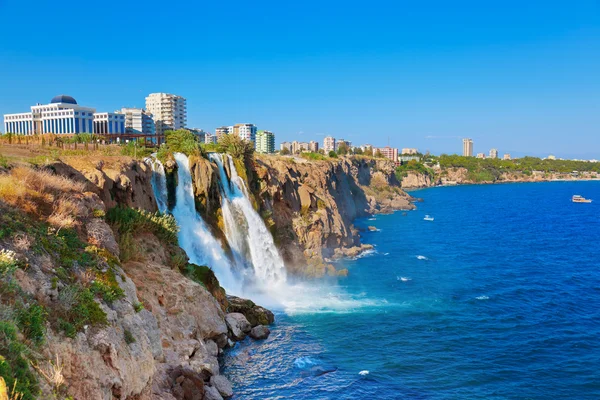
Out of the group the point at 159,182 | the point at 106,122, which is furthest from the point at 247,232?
the point at 106,122

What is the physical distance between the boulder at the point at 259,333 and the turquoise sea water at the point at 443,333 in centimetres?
43

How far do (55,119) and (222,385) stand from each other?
112m

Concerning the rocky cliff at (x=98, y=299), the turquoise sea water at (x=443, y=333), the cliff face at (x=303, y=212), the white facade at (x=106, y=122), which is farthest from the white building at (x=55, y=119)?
the rocky cliff at (x=98, y=299)

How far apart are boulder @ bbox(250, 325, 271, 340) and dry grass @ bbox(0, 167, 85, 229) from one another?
13681 millimetres

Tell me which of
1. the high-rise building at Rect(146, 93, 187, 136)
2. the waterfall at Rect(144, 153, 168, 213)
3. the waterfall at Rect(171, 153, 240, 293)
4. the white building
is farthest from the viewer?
the high-rise building at Rect(146, 93, 187, 136)

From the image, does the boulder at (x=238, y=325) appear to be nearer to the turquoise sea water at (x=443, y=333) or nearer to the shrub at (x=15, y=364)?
the turquoise sea water at (x=443, y=333)

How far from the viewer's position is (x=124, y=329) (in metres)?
16.1

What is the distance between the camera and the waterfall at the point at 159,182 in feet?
119

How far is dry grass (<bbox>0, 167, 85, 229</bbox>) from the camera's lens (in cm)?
1775

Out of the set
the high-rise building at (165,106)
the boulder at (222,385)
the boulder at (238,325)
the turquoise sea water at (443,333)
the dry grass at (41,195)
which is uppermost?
the high-rise building at (165,106)

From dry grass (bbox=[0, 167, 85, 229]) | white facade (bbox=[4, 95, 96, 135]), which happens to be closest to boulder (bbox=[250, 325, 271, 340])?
dry grass (bbox=[0, 167, 85, 229])

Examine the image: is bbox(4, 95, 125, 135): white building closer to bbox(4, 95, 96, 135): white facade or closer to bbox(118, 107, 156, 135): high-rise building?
bbox(4, 95, 96, 135): white facade

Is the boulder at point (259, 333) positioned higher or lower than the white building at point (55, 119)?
lower

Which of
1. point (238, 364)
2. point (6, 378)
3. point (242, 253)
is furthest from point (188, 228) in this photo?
point (6, 378)
